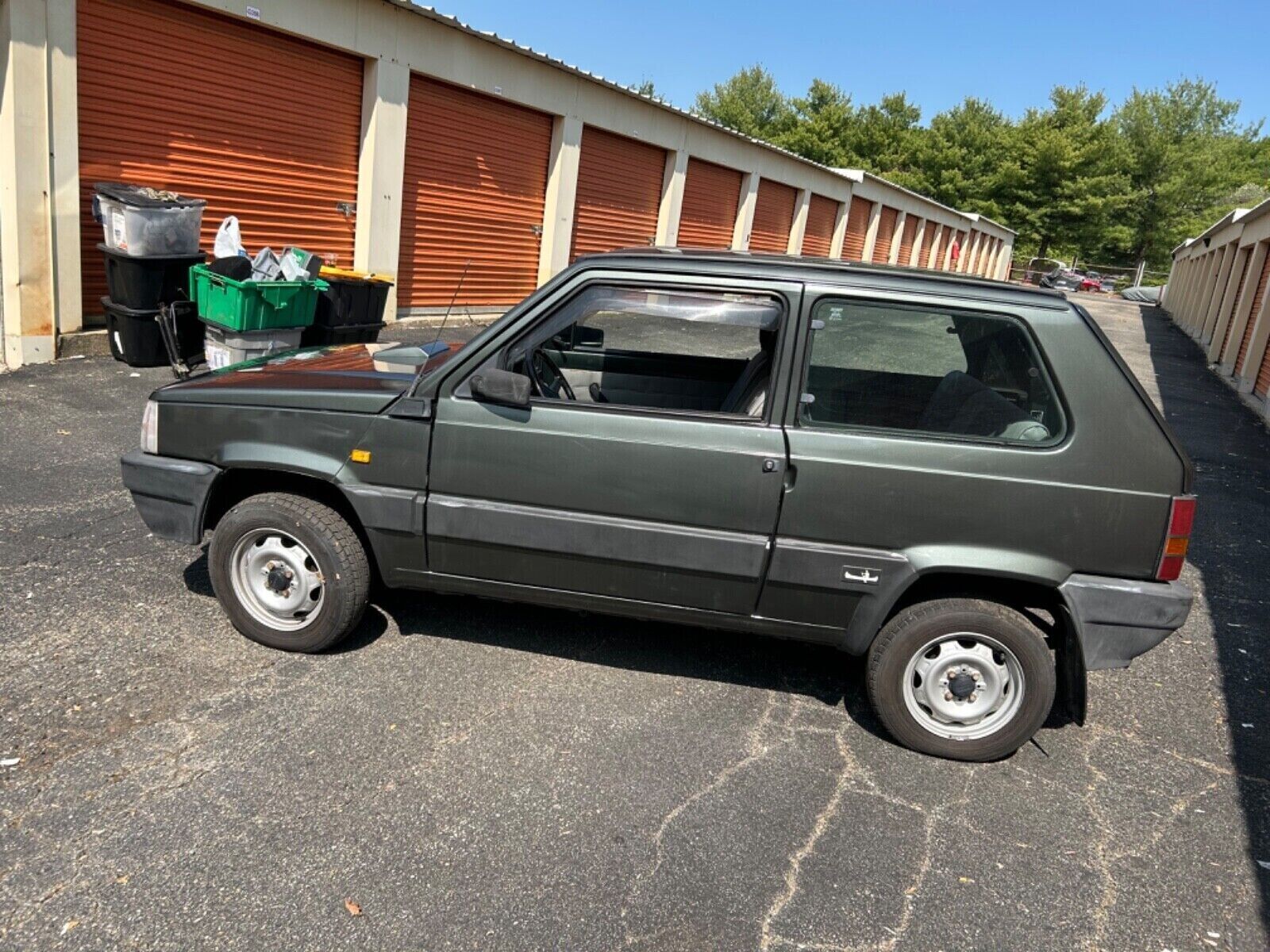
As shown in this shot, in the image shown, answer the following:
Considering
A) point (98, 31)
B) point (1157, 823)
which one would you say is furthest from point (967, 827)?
point (98, 31)

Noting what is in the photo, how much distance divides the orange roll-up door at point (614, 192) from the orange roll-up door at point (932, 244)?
84.0 feet

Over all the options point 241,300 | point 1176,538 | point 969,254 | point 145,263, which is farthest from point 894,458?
point 969,254

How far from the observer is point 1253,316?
19.2 metres

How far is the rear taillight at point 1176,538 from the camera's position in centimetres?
350

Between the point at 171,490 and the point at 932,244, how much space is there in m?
43.3

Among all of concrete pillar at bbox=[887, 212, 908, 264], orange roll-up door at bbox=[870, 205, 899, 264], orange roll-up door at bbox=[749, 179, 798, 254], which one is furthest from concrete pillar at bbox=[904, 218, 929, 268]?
orange roll-up door at bbox=[749, 179, 798, 254]

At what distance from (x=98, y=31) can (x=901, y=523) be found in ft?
29.2

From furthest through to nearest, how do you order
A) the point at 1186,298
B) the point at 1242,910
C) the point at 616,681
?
1. the point at 1186,298
2. the point at 616,681
3. the point at 1242,910

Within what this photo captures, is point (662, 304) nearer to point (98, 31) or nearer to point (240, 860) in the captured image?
point (240, 860)

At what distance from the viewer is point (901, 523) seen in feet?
11.8

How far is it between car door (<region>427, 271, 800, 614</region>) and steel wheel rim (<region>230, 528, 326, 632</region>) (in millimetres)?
555

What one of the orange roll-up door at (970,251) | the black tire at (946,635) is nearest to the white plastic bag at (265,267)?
the black tire at (946,635)

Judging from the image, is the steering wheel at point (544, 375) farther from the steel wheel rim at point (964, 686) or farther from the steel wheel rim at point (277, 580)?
the steel wheel rim at point (964, 686)

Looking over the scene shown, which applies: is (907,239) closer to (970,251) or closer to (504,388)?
(970,251)
